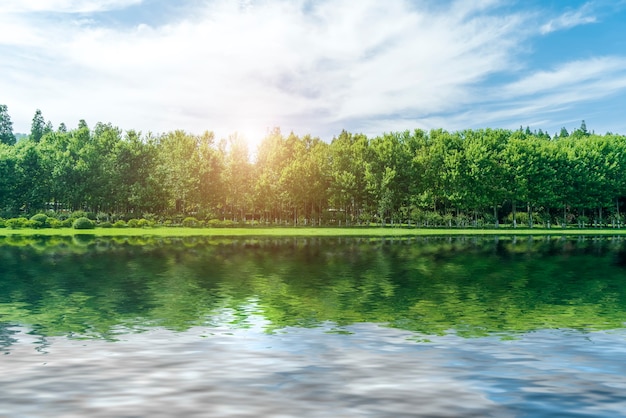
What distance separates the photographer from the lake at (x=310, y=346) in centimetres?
888

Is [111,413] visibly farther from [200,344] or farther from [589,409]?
[589,409]

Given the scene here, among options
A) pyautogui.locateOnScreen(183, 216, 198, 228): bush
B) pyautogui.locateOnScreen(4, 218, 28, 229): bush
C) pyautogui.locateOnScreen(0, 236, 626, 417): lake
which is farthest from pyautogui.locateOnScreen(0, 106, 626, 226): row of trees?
pyautogui.locateOnScreen(0, 236, 626, 417): lake

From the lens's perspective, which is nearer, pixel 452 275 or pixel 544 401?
pixel 544 401

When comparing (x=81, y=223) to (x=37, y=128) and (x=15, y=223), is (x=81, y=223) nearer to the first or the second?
(x=15, y=223)

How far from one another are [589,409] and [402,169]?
84.6 metres

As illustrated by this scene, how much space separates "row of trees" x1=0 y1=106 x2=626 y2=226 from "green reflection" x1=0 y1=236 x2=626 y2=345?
52513 mm

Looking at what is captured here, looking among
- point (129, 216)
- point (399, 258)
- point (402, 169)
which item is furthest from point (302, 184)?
point (399, 258)

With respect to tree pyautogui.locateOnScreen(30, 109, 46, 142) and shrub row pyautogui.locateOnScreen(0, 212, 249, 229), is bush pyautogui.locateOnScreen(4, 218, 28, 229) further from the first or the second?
tree pyautogui.locateOnScreen(30, 109, 46, 142)

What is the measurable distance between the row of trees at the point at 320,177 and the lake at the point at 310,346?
63.4 m

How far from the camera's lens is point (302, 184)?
8756 centimetres

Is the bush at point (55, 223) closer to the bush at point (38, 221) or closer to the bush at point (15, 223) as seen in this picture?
the bush at point (38, 221)

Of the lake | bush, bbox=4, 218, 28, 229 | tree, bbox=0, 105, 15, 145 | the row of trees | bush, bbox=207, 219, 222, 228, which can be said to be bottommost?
the lake

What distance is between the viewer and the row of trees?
3497 inches

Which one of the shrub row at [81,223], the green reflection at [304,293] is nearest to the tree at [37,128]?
the shrub row at [81,223]
